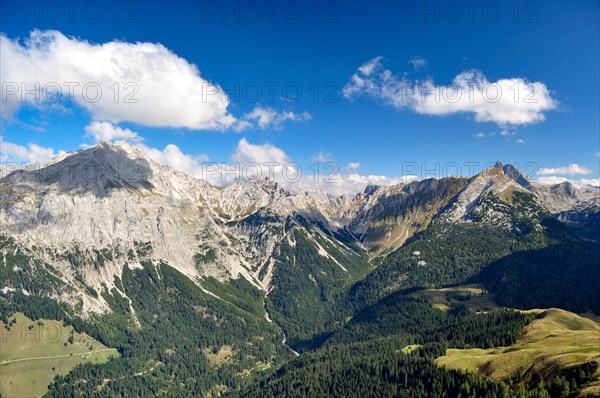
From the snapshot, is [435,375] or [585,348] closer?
[585,348]

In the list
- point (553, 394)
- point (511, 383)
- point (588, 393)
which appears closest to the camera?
point (588, 393)

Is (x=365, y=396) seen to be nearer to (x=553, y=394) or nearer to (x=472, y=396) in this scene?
(x=472, y=396)

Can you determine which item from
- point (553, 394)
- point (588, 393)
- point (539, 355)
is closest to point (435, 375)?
point (539, 355)

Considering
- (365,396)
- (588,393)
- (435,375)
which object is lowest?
(365,396)

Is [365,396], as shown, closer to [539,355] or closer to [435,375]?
[435,375]

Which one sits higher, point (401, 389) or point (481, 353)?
point (481, 353)

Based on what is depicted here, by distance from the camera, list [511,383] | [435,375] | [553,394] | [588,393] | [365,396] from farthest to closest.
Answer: [365,396], [435,375], [511,383], [553,394], [588,393]
